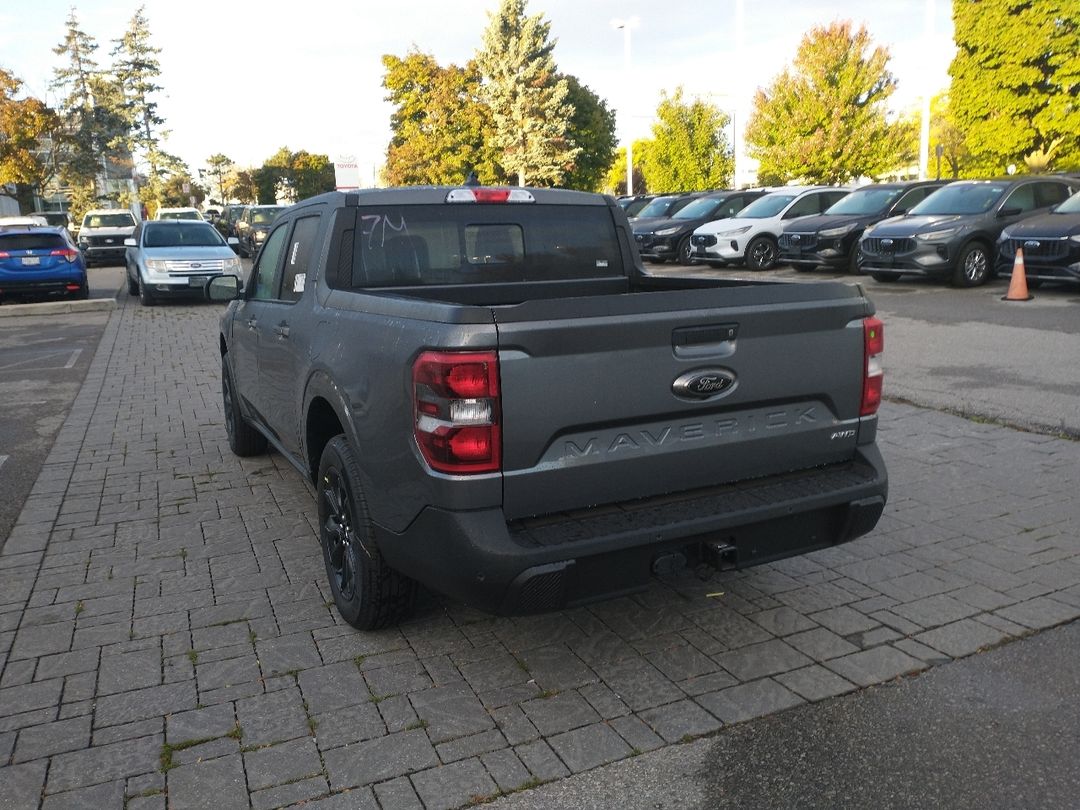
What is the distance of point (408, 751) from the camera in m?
3.20

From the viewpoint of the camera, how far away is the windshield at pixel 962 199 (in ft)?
53.1

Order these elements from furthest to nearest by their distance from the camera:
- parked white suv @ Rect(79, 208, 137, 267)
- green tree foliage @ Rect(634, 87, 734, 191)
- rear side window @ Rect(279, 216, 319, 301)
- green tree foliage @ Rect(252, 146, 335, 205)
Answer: green tree foliage @ Rect(252, 146, 335, 205) < green tree foliage @ Rect(634, 87, 734, 191) < parked white suv @ Rect(79, 208, 137, 267) < rear side window @ Rect(279, 216, 319, 301)

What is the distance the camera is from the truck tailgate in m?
3.15

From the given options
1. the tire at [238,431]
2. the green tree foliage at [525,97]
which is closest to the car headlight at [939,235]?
the tire at [238,431]

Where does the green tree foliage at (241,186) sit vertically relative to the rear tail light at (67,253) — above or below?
above

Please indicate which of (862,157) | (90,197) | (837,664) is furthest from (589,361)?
(90,197)

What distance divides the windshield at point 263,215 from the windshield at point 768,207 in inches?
662

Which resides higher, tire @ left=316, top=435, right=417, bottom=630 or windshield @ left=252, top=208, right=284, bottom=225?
windshield @ left=252, top=208, right=284, bottom=225

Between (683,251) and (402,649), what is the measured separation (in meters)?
20.2

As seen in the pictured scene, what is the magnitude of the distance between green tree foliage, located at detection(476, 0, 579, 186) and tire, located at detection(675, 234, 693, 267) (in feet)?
→ 115

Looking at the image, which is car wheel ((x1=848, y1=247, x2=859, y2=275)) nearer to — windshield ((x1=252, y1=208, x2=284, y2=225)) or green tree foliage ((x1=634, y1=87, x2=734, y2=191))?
windshield ((x1=252, y1=208, x2=284, y2=225))

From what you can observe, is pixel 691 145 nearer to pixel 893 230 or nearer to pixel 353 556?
pixel 893 230

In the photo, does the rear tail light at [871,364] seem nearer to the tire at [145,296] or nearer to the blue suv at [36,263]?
the tire at [145,296]

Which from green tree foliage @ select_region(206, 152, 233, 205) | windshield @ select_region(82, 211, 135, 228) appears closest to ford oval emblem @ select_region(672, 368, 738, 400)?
windshield @ select_region(82, 211, 135, 228)
